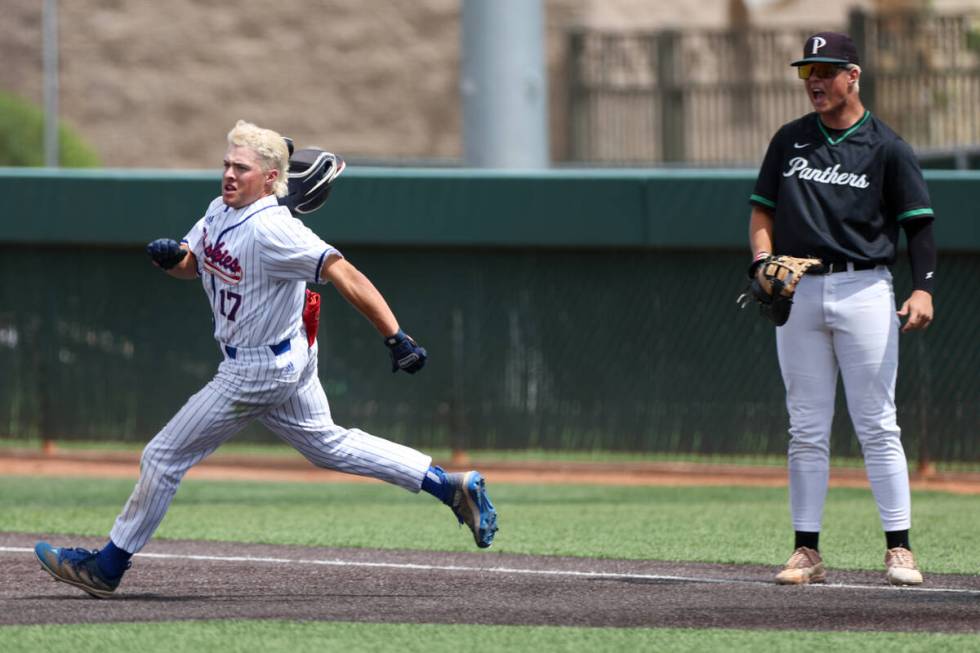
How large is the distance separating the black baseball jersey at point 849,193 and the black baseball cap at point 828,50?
0.28 m

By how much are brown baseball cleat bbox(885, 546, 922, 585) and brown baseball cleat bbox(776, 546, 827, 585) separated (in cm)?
26

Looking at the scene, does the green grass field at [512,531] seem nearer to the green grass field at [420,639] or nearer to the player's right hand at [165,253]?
the green grass field at [420,639]

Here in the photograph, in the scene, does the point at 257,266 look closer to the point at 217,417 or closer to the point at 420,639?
the point at 217,417

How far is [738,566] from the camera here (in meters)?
7.61

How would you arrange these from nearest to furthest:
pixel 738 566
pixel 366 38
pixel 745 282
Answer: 1. pixel 738 566
2. pixel 745 282
3. pixel 366 38

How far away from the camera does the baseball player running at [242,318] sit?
646 cm

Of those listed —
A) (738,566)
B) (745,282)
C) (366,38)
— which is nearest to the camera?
(738,566)

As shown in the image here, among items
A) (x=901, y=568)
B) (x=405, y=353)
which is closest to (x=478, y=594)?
(x=405, y=353)

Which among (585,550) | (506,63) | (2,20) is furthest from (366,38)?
(585,550)

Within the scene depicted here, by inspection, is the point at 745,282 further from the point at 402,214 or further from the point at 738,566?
the point at 738,566

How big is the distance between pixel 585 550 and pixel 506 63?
8.10m

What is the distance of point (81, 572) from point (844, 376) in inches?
115

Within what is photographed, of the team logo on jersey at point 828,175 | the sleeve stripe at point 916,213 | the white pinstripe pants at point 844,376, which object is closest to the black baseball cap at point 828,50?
the team logo on jersey at point 828,175

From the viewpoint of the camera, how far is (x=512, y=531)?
29.5ft
